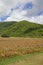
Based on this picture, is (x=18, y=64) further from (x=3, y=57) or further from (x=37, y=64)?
(x=3, y=57)

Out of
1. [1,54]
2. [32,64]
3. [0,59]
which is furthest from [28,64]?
[1,54]

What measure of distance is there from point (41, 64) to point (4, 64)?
4623 millimetres

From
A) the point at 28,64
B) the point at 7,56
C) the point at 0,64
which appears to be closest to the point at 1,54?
the point at 7,56

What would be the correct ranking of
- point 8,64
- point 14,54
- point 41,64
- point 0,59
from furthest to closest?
point 14,54
point 0,59
point 8,64
point 41,64

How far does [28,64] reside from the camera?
2173 cm

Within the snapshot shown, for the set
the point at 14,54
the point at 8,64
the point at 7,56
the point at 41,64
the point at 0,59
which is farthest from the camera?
the point at 14,54

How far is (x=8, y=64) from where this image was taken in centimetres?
2239

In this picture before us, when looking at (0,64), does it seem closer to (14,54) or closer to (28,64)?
(28,64)

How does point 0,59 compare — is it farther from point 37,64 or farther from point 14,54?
point 37,64

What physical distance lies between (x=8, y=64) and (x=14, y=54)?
783cm

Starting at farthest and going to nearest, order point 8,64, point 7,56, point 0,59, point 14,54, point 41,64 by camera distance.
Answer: point 14,54 → point 7,56 → point 0,59 → point 8,64 → point 41,64

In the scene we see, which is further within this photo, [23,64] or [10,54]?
[10,54]

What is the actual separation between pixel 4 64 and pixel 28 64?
3008 millimetres

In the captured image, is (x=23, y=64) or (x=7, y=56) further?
(x=7, y=56)
